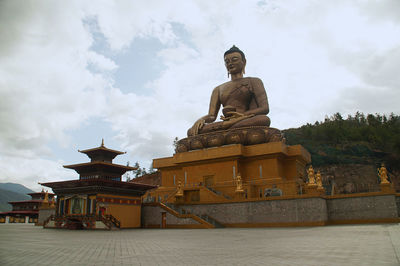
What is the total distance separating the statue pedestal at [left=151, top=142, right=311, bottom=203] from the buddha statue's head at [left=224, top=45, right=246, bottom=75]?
806 centimetres

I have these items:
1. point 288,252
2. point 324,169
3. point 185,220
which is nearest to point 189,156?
point 185,220

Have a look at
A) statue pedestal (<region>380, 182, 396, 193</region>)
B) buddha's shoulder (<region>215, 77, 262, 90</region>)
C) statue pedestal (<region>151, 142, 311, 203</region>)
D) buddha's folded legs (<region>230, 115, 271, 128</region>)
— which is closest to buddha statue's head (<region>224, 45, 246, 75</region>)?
buddha's shoulder (<region>215, 77, 262, 90</region>)

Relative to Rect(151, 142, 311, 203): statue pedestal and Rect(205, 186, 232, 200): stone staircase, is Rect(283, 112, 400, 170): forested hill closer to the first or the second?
Rect(151, 142, 311, 203): statue pedestal

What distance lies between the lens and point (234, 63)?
2912cm

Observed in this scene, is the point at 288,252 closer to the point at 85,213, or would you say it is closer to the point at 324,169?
the point at 85,213

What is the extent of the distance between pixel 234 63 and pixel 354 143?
35842mm

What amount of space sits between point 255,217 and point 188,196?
589 cm

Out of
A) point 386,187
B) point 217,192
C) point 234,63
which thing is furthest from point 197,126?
point 386,187

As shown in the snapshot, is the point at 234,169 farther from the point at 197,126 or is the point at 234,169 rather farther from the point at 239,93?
the point at 239,93

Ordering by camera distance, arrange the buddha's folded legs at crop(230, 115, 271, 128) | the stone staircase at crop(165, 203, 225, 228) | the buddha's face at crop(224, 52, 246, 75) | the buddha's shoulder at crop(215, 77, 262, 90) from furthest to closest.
Answer: the buddha's face at crop(224, 52, 246, 75)
the buddha's shoulder at crop(215, 77, 262, 90)
the buddha's folded legs at crop(230, 115, 271, 128)
the stone staircase at crop(165, 203, 225, 228)

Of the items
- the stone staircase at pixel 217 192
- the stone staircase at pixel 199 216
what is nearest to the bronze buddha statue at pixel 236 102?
the stone staircase at pixel 217 192

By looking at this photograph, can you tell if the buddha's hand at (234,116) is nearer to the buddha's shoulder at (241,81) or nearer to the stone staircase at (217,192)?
the buddha's shoulder at (241,81)

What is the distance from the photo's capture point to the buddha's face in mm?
29172

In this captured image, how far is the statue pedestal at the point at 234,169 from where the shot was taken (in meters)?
22.4
